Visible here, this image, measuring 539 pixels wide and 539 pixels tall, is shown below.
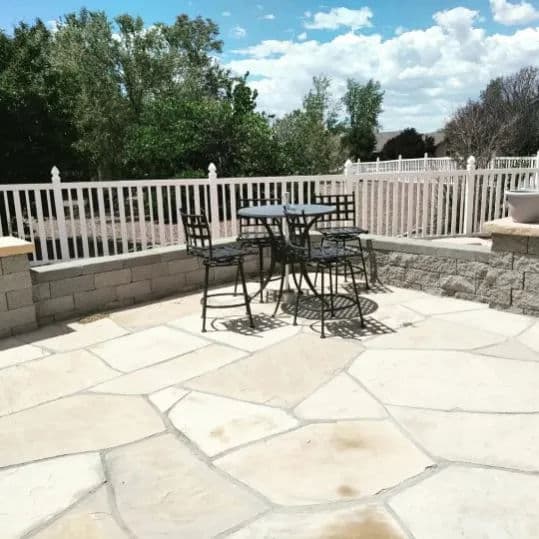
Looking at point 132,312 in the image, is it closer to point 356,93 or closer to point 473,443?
point 473,443

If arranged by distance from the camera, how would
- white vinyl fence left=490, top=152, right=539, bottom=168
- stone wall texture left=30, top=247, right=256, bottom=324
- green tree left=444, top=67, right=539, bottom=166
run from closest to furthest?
stone wall texture left=30, top=247, right=256, bottom=324, white vinyl fence left=490, top=152, right=539, bottom=168, green tree left=444, top=67, right=539, bottom=166

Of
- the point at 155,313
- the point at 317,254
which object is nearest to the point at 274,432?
the point at 317,254

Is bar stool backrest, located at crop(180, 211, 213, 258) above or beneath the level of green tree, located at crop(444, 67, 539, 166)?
beneath

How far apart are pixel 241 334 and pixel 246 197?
9.55ft

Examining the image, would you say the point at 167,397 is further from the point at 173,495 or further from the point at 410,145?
the point at 410,145

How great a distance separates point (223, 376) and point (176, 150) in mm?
8207

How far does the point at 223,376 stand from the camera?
119 inches

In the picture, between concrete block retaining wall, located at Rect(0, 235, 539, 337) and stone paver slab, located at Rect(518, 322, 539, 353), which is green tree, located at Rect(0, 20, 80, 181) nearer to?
concrete block retaining wall, located at Rect(0, 235, 539, 337)

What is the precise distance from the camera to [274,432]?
7.75 ft

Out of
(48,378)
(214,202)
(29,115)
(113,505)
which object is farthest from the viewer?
(29,115)

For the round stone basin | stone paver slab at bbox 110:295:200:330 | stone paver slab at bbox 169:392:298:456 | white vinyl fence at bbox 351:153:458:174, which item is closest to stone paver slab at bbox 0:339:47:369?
stone paver slab at bbox 110:295:200:330

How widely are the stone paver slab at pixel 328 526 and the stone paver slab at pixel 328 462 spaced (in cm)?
8

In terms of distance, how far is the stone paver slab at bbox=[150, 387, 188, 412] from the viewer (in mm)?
2668

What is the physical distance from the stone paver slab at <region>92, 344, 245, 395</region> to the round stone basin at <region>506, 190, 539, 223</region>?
259cm
